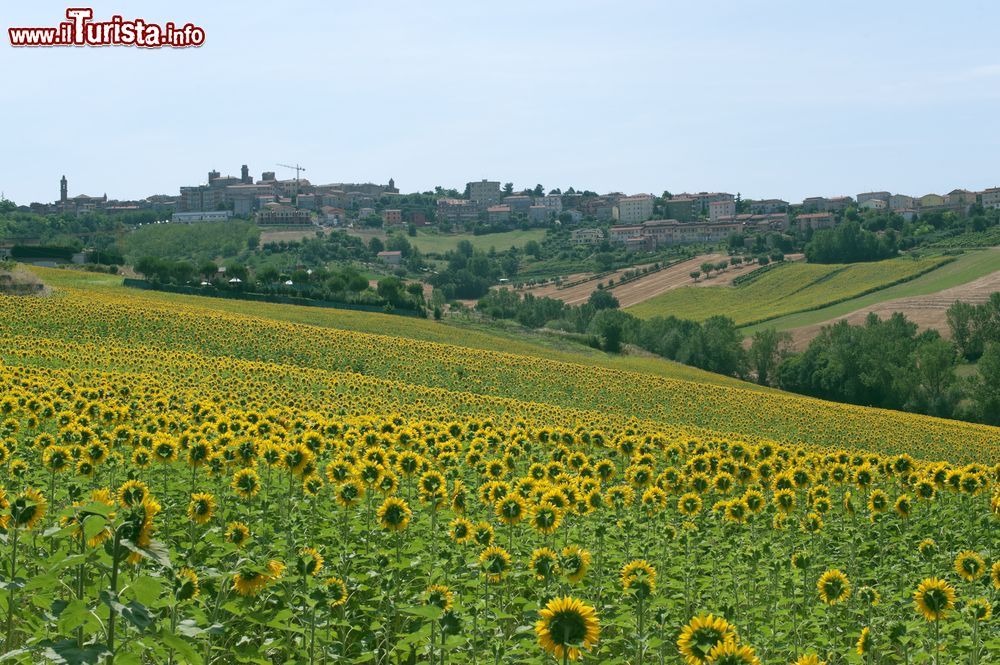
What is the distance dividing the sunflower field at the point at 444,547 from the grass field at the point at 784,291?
465 ft

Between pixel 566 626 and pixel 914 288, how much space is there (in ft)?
528

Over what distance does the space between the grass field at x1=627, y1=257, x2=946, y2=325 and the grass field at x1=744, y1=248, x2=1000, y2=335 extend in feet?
10.1

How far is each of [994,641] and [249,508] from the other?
22.4 ft

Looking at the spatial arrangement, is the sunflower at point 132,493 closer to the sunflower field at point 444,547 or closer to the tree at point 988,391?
the sunflower field at point 444,547

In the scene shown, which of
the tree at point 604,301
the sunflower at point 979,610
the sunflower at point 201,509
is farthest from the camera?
the tree at point 604,301

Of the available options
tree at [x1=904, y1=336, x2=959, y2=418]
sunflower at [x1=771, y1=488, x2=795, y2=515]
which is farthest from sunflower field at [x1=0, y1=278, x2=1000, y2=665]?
tree at [x1=904, y1=336, x2=959, y2=418]

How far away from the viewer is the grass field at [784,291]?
16025cm

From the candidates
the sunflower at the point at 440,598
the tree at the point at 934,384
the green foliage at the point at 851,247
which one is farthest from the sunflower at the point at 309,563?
the green foliage at the point at 851,247

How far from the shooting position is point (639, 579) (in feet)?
23.8

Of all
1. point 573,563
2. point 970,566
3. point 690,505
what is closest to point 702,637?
point 573,563

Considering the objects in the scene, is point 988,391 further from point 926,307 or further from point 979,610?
point 979,610

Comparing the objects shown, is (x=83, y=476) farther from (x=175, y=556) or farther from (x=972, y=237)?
(x=972, y=237)

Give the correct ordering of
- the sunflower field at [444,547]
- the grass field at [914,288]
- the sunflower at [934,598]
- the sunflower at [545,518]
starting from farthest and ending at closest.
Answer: the grass field at [914,288] → the sunflower at [545,518] → the sunflower at [934,598] → the sunflower field at [444,547]

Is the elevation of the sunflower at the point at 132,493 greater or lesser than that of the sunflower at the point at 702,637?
greater
